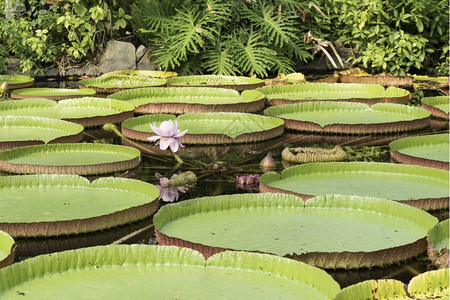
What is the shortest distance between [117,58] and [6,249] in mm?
8216

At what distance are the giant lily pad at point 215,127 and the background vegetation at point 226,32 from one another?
3604mm

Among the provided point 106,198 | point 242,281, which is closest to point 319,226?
point 242,281

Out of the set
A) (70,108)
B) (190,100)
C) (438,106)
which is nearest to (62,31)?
(190,100)

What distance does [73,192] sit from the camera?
14.8 ft

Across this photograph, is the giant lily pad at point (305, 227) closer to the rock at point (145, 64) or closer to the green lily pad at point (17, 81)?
the green lily pad at point (17, 81)

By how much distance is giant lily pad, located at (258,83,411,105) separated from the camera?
8.64 meters

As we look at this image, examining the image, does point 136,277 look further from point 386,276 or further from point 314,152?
point 314,152

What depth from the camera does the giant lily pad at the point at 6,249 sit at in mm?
3241

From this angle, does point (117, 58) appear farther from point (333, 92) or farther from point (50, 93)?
point (333, 92)

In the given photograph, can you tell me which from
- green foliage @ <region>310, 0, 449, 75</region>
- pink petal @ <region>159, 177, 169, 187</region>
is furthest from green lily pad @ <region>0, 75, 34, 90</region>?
pink petal @ <region>159, 177, 169, 187</region>

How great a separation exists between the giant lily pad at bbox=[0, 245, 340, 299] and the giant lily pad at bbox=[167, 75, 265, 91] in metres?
6.37

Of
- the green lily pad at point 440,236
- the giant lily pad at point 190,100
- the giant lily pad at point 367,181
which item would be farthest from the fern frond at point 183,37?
the green lily pad at point 440,236

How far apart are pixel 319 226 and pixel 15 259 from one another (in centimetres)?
137

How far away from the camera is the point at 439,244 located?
3557 millimetres
